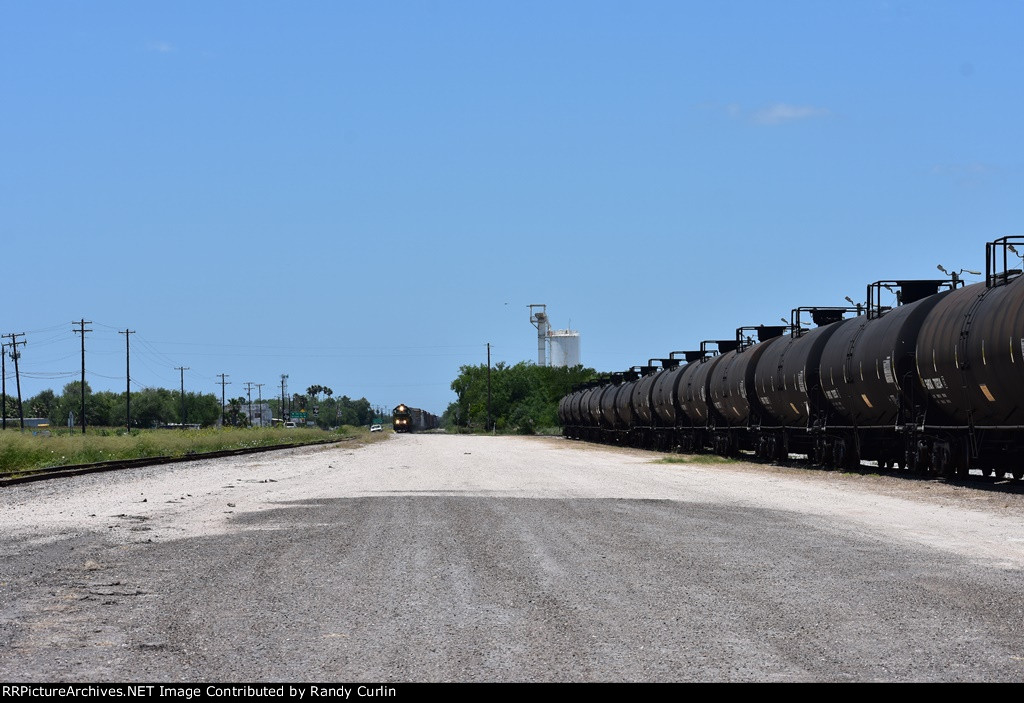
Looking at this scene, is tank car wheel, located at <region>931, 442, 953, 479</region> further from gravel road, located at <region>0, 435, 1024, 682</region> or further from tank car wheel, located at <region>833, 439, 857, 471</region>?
tank car wheel, located at <region>833, 439, 857, 471</region>

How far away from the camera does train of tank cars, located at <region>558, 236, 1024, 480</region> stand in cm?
2047

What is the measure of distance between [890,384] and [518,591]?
17.5 metres

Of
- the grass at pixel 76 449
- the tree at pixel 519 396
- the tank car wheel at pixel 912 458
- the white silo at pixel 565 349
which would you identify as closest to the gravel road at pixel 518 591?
the tank car wheel at pixel 912 458

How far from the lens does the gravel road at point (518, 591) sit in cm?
646

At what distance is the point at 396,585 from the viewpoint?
30.9 feet

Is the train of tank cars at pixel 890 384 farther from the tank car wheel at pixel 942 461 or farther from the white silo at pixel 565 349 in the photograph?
the white silo at pixel 565 349

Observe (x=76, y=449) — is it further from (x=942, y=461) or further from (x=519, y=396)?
(x=519, y=396)

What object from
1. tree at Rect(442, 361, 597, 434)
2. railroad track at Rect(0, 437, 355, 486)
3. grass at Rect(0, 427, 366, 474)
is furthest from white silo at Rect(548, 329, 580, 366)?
railroad track at Rect(0, 437, 355, 486)

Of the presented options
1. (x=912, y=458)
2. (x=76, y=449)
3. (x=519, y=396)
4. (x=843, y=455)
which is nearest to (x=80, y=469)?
(x=76, y=449)

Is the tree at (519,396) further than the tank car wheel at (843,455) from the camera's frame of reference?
Yes

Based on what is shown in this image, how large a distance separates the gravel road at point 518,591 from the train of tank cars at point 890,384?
3.06 metres

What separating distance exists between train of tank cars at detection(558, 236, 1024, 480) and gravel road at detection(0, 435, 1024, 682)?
3.06m
